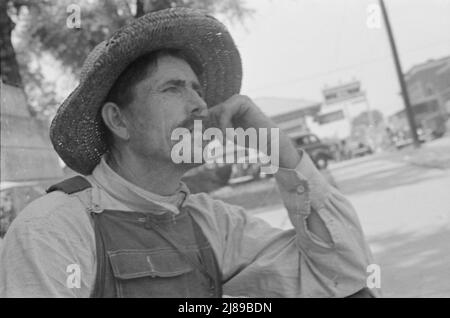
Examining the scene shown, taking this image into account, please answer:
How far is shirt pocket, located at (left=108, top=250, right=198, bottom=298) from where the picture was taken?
91 centimetres

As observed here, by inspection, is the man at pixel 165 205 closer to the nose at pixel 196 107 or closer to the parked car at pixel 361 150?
the nose at pixel 196 107

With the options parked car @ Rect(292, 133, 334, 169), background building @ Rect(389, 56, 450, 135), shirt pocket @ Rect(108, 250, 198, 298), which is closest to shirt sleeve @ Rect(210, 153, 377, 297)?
shirt pocket @ Rect(108, 250, 198, 298)

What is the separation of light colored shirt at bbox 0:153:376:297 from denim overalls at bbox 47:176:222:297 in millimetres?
18

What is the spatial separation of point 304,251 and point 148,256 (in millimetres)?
342

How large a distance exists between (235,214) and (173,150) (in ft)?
0.93

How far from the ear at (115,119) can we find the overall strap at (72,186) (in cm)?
11

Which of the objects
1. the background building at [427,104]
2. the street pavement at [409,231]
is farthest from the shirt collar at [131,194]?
the background building at [427,104]

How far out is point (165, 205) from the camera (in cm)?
104

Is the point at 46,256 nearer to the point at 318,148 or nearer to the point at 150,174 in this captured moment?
the point at 150,174

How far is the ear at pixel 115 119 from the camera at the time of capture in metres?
1.09

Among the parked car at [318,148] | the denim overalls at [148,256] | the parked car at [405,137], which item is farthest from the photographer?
the parked car at [405,137]

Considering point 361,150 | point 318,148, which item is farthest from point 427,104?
point 318,148

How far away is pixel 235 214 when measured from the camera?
4.07 ft

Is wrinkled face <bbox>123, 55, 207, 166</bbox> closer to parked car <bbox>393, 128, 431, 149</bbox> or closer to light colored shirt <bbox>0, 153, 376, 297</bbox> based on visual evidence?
light colored shirt <bbox>0, 153, 376, 297</bbox>
